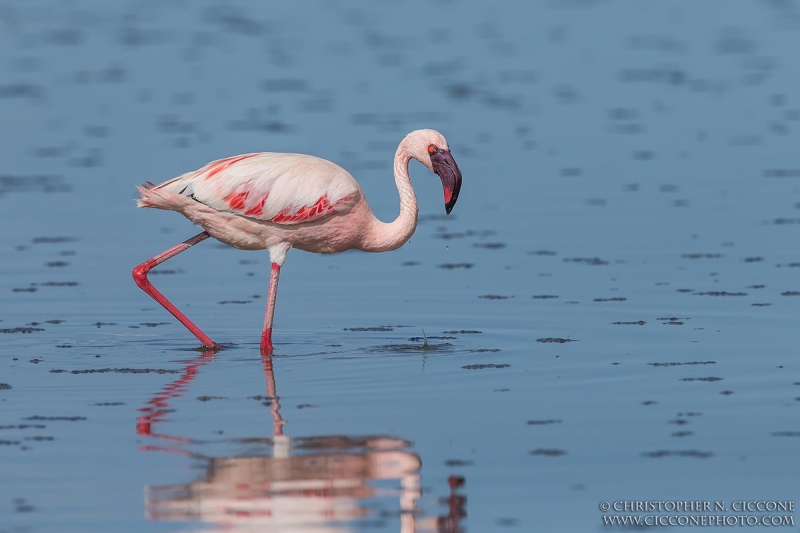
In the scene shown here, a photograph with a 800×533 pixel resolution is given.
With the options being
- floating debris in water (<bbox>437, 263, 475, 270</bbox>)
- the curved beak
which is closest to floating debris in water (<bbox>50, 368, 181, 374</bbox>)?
the curved beak

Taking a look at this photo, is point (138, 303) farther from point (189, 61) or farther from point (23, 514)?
point (189, 61)

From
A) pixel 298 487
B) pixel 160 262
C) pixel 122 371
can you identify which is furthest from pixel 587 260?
pixel 298 487

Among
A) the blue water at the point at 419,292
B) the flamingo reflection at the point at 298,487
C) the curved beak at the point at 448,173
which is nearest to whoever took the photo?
the flamingo reflection at the point at 298,487

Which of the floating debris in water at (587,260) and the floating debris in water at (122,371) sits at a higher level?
the floating debris in water at (587,260)

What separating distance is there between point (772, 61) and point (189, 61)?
10277mm

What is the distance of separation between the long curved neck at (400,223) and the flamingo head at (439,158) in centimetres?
14

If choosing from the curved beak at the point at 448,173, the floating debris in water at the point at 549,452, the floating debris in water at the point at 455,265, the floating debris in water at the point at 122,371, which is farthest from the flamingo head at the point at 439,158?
the floating debris in water at the point at 549,452

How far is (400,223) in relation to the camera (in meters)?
12.4

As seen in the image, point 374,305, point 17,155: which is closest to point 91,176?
point 17,155

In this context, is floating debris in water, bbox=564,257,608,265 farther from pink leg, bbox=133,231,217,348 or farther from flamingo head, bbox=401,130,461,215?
pink leg, bbox=133,231,217,348

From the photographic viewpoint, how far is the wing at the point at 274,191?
12.0 meters

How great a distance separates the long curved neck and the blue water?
772mm

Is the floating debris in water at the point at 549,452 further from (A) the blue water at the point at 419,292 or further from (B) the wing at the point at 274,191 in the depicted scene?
(B) the wing at the point at 274,191

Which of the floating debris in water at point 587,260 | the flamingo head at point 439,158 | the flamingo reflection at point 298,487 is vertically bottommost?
the flamingo reflection at point 298,487
